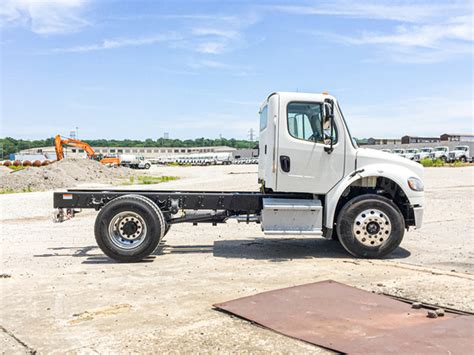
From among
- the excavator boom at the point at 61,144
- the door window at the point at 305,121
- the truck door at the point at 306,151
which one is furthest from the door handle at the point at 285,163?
the excavator boom at the point at 61,144

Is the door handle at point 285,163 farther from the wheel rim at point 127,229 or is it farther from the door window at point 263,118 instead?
the wheel rim at point 127,229

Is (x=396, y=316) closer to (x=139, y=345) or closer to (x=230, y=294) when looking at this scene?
(x=230, y=294)

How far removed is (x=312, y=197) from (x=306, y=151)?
929 mm

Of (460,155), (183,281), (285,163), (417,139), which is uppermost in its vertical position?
(417,139)

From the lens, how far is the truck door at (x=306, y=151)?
891cm

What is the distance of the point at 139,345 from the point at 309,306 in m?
2.17

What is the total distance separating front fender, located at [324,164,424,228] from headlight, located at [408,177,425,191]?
0.06 meters

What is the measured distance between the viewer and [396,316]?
17.9 feet

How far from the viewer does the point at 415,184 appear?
9023mm

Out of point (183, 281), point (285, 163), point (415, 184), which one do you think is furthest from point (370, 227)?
point (183, 281)

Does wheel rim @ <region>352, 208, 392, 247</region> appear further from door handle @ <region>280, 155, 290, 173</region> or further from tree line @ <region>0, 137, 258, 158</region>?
tree line @ <region>0, 137, 258, 158</region>

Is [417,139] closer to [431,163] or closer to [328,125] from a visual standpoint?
[431,163]

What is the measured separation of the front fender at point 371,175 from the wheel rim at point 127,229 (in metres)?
3.39

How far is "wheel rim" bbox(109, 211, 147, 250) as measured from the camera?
8.81 m
